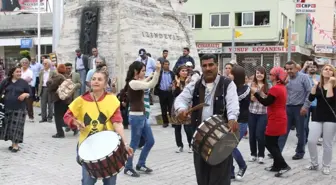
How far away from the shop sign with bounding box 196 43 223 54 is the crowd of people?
27.4 metres

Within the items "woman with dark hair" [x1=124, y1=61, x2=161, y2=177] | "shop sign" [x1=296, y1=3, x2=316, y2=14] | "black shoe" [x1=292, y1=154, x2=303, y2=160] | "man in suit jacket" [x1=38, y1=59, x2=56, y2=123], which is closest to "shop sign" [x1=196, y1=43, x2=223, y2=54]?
"shop sign" [x1=296, y1=3, x2=316, y2=14]

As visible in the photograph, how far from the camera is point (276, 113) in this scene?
7023 millimetres

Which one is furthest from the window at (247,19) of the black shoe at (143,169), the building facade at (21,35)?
the black shoe at (143,169)

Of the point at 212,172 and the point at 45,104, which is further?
the point at 45,104

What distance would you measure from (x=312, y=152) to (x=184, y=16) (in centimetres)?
1005

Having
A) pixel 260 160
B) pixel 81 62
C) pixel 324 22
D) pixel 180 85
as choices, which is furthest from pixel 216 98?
pixel 324 22

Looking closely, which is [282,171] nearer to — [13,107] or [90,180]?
[90,180]

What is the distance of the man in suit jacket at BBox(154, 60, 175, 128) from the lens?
11969mm

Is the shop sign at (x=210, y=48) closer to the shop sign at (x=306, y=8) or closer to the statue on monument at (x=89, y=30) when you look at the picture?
the shop sign at (x=306, y=8)

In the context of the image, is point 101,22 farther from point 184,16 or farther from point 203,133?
point 203,133

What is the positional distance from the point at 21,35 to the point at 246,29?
18963 millimetres

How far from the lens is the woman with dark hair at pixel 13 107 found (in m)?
8.41

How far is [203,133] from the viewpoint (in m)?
4.55

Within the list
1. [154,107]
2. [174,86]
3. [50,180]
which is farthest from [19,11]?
[50,180]
